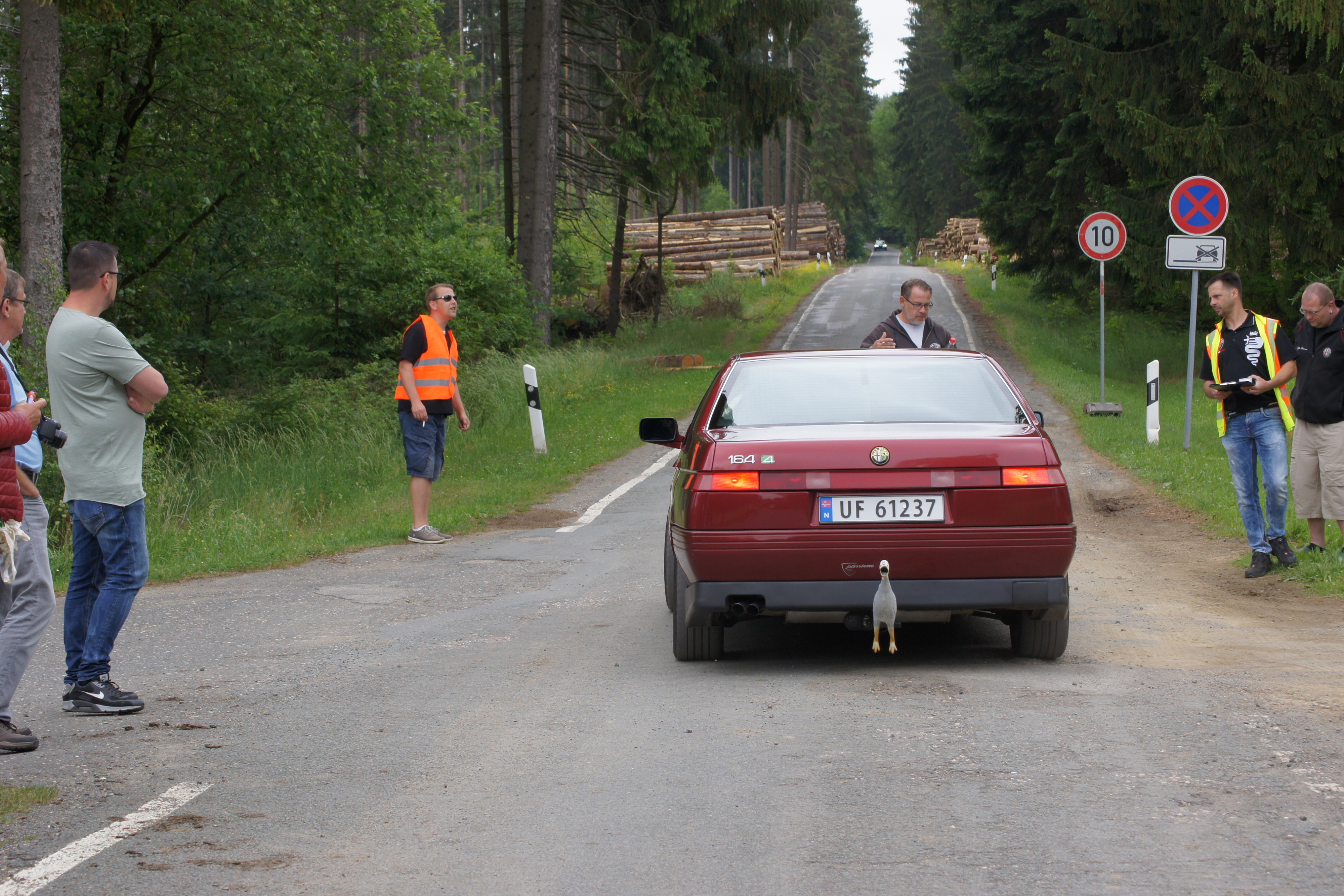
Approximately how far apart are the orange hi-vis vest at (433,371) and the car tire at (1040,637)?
6.01m


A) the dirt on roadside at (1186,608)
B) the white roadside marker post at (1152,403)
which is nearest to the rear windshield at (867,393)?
the dirt on roadside at (1186,608)

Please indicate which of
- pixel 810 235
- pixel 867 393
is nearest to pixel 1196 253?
pixel 867 393

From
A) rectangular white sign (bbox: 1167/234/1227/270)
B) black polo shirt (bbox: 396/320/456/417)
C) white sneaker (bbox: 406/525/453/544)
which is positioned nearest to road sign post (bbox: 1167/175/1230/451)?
rectangular white sign (bbox: 1167/234/1227/270)

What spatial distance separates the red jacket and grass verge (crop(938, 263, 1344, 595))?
7.23 meters

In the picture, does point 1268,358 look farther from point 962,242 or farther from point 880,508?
point 962,242

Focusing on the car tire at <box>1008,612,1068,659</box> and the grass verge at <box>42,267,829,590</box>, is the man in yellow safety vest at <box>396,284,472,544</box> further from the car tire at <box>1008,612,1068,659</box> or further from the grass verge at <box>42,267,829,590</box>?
the car tire at <box>1008,612,1068,659</box>

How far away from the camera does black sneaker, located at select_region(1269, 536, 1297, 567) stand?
28.3 ft

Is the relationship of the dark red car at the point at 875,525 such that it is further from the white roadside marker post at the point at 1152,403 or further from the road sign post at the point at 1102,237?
the road sign post at the point at 1102,237

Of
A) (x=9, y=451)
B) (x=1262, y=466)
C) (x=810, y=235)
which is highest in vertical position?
(x=810, y=235)

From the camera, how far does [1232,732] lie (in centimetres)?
481

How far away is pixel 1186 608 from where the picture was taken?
764cm

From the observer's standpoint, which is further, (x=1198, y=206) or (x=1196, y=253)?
(x=1198, y=206)

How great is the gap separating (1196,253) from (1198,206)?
22.0 inches

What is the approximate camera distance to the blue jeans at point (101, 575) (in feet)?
18.2
